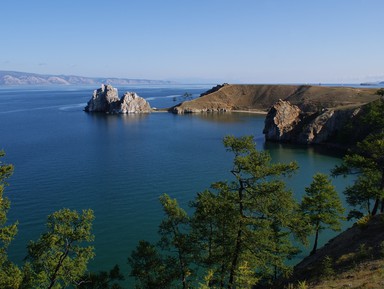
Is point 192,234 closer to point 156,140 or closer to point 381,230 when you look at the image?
point 381,230

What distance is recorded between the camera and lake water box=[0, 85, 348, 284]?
165 feet

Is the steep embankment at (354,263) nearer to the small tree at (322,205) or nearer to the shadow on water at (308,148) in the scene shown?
the small tree at (322,205)

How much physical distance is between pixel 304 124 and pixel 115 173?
249 feet

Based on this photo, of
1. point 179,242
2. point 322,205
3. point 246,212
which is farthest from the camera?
point 322,205

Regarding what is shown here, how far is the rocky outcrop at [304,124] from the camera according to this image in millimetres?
119375

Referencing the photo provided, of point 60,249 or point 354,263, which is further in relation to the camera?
point 354,263

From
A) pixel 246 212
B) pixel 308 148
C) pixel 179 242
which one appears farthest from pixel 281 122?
pixel 246 212

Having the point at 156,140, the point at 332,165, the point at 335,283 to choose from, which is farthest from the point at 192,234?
the point at 156,140

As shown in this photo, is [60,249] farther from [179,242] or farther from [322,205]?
[322,205]

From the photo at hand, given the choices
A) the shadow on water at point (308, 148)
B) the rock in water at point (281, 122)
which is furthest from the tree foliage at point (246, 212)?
the rock in water at point (281, 122)

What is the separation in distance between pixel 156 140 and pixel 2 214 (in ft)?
354

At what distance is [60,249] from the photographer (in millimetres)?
23750

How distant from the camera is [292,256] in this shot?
133 ft

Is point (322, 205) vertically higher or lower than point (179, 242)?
lower
